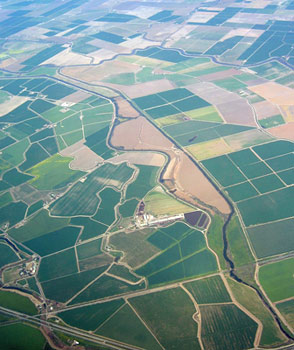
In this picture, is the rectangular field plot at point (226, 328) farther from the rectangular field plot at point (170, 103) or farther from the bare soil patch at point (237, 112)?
the rectangular field plot at point (170, 103)

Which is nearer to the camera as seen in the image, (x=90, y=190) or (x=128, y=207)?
(x=128, y=207)

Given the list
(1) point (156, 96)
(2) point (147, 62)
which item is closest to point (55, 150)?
(1) point (156, 96)

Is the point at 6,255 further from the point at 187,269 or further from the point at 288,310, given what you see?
the point at 288,310

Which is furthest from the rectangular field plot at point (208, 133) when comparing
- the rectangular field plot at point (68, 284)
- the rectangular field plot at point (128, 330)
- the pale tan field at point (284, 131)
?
the rectangular field plot at point (128, 330)

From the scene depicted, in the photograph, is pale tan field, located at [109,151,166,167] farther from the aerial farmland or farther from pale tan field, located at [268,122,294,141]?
pale tan field, located at [268,122,294,141]

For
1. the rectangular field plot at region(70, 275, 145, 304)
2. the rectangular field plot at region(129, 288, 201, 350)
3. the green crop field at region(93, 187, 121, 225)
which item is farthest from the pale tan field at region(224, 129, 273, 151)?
the rectangular field plot at region(70, 275, 145, 304)

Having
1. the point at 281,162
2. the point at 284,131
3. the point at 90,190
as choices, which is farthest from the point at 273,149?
the point at 90,190

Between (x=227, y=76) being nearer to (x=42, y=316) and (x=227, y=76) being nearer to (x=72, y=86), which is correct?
(x=72, y=86)
